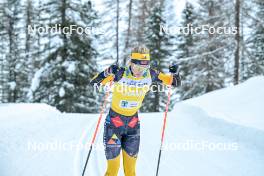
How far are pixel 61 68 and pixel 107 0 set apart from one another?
36.0 ft

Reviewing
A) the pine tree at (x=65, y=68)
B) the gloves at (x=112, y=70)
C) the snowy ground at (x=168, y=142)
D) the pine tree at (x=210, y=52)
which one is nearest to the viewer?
the gloves at (x=112, y=70)

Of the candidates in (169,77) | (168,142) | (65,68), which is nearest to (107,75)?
(169,77)

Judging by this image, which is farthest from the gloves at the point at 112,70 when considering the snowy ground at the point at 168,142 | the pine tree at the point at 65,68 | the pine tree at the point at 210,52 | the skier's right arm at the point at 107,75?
the pine tree at the point at 65,68

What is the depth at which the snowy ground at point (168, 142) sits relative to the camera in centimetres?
763

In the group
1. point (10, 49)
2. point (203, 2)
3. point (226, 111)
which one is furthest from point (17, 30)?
point (226, 111)

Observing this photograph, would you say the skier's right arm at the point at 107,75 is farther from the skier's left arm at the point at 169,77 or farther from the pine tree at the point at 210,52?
the pine tree at the point at 210,52

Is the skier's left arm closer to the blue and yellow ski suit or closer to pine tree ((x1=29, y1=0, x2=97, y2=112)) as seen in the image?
the blue and yellow ski suit

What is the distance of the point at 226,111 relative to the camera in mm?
13117

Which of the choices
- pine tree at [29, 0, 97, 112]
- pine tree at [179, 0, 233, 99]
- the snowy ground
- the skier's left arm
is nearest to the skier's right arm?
the skier's left arm

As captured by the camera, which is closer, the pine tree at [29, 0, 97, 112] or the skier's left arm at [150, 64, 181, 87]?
the skier's left arm at [150, 64, 181, 87]

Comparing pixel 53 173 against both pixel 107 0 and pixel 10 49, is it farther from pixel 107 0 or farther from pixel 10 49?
pixel 10 49

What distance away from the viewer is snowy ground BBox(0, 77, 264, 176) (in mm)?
7629

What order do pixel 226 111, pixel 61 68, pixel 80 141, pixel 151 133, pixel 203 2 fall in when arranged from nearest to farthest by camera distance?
pixel 80 141, pixel 151 133, pixel 226 111, pixel 61 68, pixel 203 2

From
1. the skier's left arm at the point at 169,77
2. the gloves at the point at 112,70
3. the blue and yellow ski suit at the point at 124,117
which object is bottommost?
the blue and yellow ski suit at the point at 124,117
